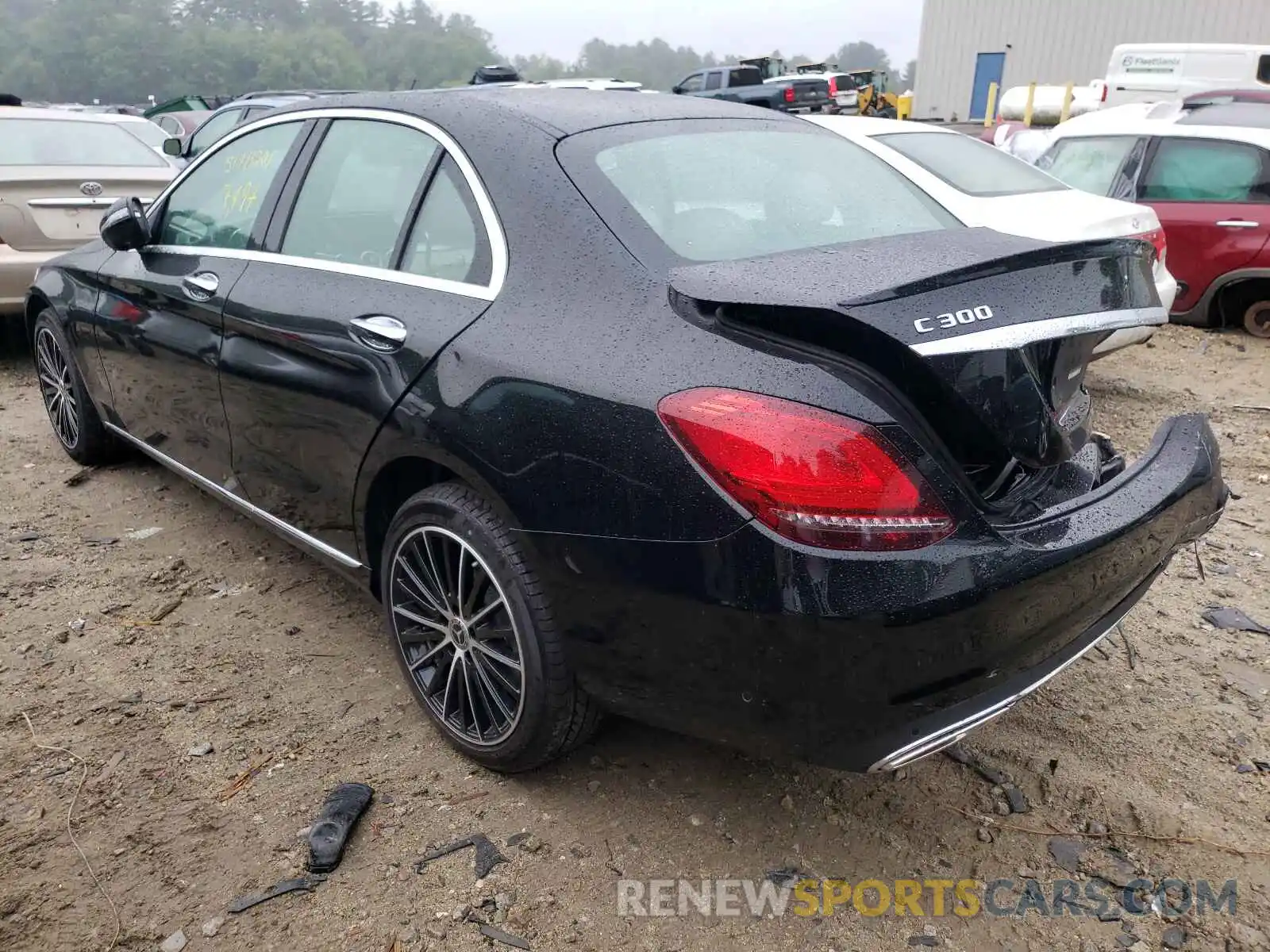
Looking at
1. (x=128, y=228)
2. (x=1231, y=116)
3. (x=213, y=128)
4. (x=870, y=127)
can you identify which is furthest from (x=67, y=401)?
(x=1231, y=116)

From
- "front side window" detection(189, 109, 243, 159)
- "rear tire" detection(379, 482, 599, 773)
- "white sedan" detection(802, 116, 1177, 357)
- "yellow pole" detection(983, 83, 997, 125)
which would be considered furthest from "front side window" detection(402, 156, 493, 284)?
"yellow pole" detection(983, 83, 997, 125)

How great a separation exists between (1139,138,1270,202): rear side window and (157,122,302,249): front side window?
6330 mm

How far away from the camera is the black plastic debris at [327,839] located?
2191 millimetres

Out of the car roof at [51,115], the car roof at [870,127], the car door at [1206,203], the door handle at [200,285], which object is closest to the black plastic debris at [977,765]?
the door handle at [200,285]

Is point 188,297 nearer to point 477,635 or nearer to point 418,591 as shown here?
point 418,591

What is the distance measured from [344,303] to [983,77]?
3715cm

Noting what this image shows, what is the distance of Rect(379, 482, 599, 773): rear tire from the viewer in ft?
7.31

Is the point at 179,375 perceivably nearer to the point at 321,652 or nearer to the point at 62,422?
the point at 321,652

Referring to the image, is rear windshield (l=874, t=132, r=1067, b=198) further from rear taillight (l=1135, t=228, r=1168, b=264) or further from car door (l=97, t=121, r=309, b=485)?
car door (l=97, t=121, r=309, b=485)

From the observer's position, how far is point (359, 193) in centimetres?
290

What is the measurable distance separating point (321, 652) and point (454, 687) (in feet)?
2.59

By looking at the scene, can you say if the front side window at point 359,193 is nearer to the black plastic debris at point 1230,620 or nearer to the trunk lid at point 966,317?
the trunk lid at point 966,317

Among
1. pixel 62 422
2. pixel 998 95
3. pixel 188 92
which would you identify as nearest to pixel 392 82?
pixel 188 92

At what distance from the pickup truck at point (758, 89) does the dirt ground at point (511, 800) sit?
68.3ft
